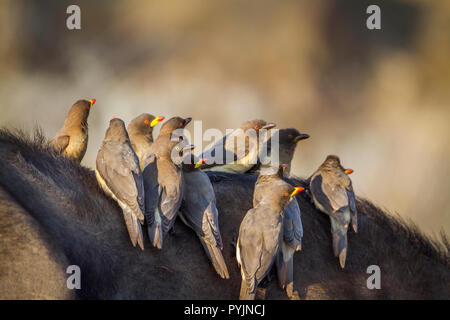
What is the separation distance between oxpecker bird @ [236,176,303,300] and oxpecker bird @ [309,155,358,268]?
741mm

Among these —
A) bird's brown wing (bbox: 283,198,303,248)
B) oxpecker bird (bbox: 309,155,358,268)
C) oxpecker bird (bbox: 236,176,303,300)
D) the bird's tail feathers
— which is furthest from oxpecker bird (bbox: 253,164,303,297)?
oxpecker bird (bbox: 309,155,358,268)

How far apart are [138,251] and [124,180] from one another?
1.69ft

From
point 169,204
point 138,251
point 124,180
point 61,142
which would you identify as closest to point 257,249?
point 169,204

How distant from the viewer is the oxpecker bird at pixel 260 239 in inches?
181

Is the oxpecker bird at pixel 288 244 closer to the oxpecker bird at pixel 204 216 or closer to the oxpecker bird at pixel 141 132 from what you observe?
the oxpecker bird at pixel 204 216

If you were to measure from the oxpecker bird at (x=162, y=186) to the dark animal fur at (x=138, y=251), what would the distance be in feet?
0.59

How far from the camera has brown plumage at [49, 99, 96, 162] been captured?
6492 mm

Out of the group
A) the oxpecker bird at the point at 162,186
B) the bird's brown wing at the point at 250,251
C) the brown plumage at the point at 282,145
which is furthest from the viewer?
the brown plumage at the point at 282,145

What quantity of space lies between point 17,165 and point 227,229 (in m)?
1.67

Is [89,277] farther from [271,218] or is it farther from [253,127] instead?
[253,127]

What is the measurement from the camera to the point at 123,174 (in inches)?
189

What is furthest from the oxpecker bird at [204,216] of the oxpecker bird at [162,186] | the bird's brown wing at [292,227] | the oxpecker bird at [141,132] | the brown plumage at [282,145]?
the brown plumage at [282,145]
